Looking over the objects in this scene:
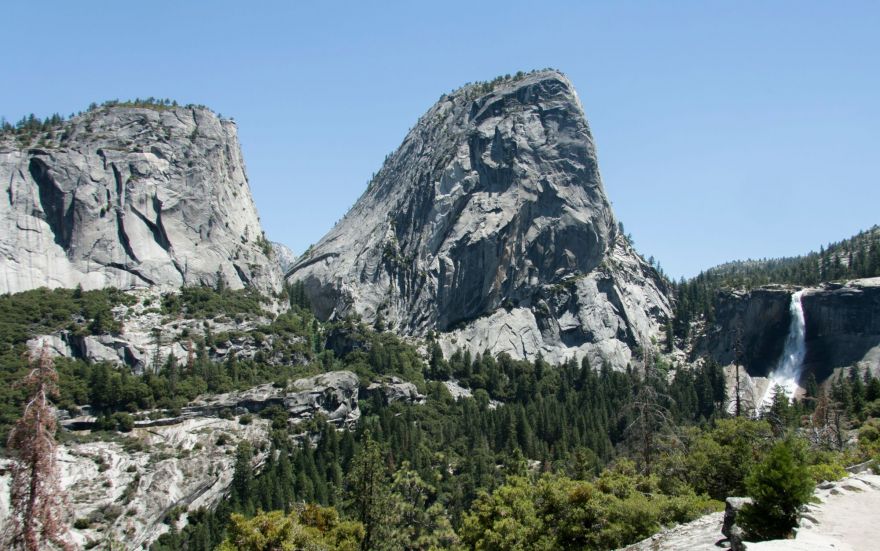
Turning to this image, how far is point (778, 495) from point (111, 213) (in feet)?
586

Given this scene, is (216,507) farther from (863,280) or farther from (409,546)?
(863,280)

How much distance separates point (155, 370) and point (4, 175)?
216 ft

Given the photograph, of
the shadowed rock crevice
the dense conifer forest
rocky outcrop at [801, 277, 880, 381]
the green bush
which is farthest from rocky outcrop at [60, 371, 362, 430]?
the green bush

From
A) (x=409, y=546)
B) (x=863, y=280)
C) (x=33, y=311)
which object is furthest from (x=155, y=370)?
(x=863, y=280)

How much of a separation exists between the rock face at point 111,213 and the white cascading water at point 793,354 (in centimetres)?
12753

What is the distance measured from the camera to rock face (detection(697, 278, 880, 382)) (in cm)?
15738

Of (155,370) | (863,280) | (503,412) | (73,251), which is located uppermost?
(73,251)

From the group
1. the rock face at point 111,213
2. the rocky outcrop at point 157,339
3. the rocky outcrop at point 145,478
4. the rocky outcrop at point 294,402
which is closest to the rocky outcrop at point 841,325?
the rocky outcrop at point 294,402

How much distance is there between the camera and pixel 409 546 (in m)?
64.9

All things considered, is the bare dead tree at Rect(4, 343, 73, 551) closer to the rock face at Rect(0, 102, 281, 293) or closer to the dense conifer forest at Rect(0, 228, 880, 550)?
the dense conifer forest at Rect(0, 228, 880, 550)

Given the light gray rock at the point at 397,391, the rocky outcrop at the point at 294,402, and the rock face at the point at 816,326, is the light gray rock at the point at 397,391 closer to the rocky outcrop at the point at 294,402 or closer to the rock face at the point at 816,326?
the rocky outcrop at the point at 294,402

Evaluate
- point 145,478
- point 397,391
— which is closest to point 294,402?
point 397,391

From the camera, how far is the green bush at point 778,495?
76.3ft

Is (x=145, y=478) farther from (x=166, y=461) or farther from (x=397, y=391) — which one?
(x=397, y=391)
